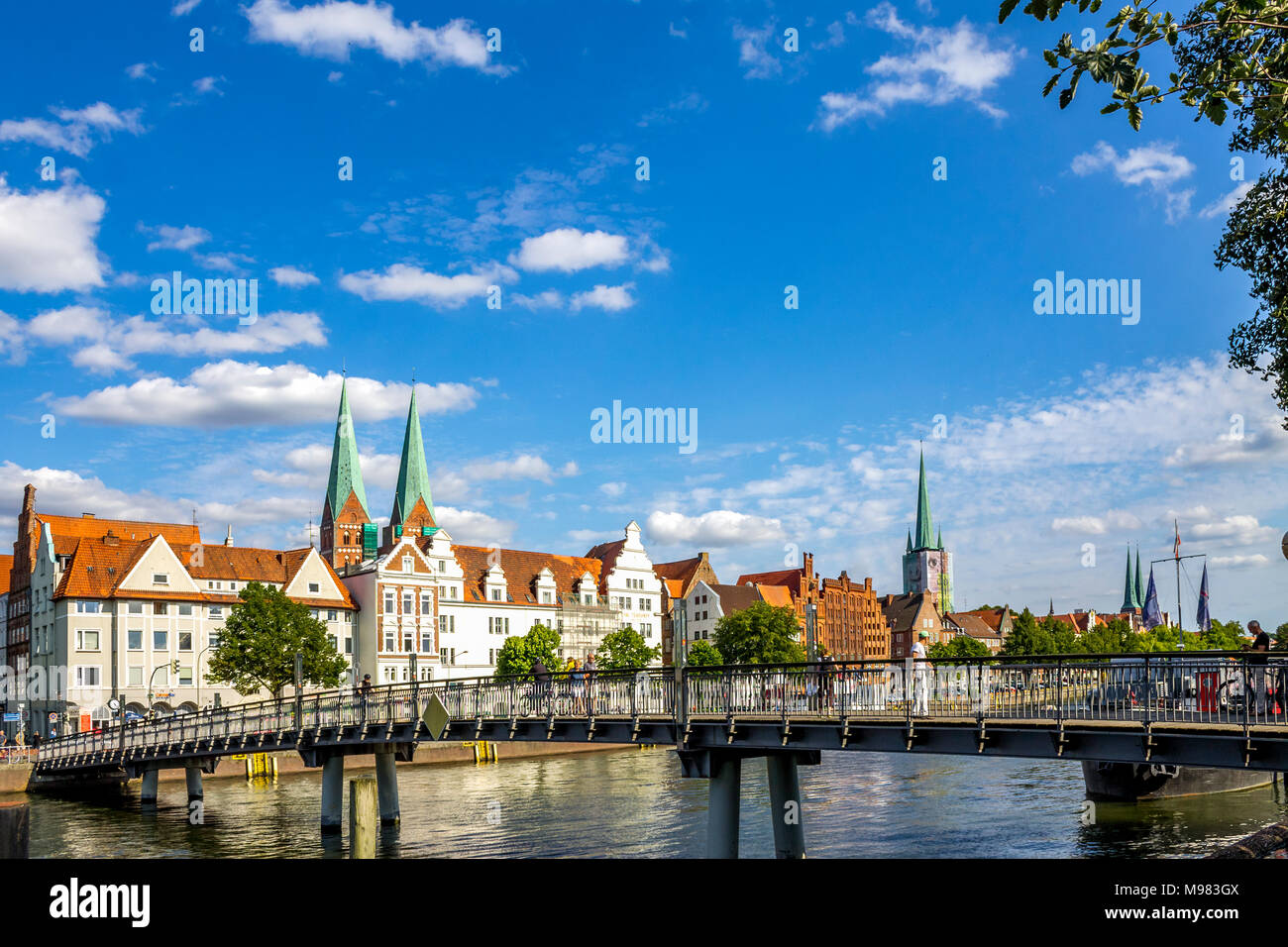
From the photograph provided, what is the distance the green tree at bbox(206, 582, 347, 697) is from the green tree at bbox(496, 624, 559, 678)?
16394 mm

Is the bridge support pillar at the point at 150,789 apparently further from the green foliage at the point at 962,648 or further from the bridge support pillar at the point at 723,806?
the green foliage at the point at 962,648

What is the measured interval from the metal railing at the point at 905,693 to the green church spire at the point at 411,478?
90819 millimetres

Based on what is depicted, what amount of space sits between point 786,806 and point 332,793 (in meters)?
19.0

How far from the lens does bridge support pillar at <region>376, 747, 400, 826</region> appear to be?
39.3 m

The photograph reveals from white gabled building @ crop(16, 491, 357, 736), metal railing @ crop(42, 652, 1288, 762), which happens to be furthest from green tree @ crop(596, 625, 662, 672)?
metal railing @ crop(42, 652, 1288, 762)

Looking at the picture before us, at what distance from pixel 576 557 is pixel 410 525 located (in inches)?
747

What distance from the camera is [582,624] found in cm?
11319

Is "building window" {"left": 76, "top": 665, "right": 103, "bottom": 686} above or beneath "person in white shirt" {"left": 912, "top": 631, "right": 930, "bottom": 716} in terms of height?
beneath

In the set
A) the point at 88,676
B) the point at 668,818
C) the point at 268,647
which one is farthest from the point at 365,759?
the point at 668,818

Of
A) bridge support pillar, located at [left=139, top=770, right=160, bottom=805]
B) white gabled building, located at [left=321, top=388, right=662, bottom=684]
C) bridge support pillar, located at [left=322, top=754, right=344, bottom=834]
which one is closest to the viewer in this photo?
bridge support pillar, located at [left=322, top=754, right=344, bottom=834]

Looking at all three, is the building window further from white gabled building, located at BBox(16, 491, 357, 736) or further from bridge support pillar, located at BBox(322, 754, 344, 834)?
bridge support pillar, located at BBox(322, 754, 344, 834)

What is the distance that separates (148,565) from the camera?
8356 cm
